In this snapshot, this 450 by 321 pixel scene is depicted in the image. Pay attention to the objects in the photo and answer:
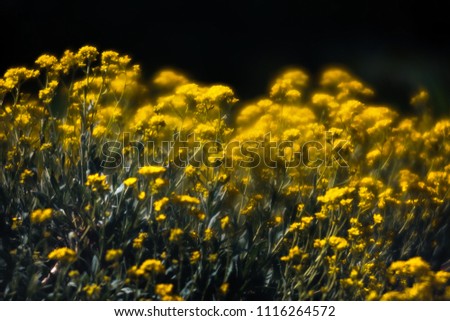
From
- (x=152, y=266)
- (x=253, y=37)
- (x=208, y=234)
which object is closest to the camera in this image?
(x=152, y=266)

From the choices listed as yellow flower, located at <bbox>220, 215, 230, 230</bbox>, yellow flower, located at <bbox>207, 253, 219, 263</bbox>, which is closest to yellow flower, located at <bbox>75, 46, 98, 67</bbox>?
yellow flower, located at <bbox>220, 215, 230, 230</bbox>

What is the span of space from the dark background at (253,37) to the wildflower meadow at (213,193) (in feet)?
0.52

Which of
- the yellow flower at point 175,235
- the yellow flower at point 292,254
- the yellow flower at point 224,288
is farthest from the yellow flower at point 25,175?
the yellow flower at point 292,254

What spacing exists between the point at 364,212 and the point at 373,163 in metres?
0.33

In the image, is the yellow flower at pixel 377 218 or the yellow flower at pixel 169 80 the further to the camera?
the yellow flower at pixel 169 80

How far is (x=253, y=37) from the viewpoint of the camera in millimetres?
4492

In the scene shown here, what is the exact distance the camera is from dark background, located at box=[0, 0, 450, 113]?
438 centimetres

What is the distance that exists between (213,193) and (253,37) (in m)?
1.27

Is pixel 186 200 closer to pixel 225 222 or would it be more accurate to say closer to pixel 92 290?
pixel 225 222

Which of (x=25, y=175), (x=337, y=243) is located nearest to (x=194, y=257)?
(x=337, y=243)

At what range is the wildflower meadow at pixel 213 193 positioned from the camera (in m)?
3.45

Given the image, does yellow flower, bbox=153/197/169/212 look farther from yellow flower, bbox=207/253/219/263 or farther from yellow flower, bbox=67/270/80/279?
yellow flower, bbox=67/270/80/279

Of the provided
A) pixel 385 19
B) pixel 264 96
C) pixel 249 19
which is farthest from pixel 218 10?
pixel 385 19

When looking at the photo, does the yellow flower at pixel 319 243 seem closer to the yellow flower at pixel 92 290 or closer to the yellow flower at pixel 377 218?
the yellow flower at pixel 377 218
